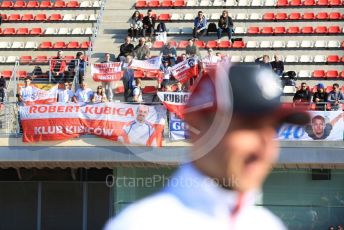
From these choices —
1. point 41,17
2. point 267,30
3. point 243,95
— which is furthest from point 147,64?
point 243,95

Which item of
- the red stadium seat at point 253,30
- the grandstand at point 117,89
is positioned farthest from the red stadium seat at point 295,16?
the red stadium seat at point 253,30

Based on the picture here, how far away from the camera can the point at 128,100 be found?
59.2 feet

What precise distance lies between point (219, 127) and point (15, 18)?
2409 centimetres

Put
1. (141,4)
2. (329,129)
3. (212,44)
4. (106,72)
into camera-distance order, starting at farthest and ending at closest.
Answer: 1. (141,4)
2. (212,44)
3. (106,72)
4. (329,129)

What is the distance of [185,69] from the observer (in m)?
18.0

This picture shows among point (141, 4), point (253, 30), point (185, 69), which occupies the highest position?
point (141, 4)

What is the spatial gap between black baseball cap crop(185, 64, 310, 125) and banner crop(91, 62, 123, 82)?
1714 centimetres

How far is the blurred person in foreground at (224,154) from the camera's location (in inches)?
49.0

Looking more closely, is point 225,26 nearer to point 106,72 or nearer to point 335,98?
point 106,72

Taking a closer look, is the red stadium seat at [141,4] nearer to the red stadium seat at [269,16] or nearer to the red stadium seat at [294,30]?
the red stadium seat at [269,16]

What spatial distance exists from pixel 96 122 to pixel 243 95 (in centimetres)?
1580

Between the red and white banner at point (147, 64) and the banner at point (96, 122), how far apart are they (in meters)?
2.03

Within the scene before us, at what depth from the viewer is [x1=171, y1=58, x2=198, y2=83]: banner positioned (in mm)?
17734

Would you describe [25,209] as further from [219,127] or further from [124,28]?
[219,127]
